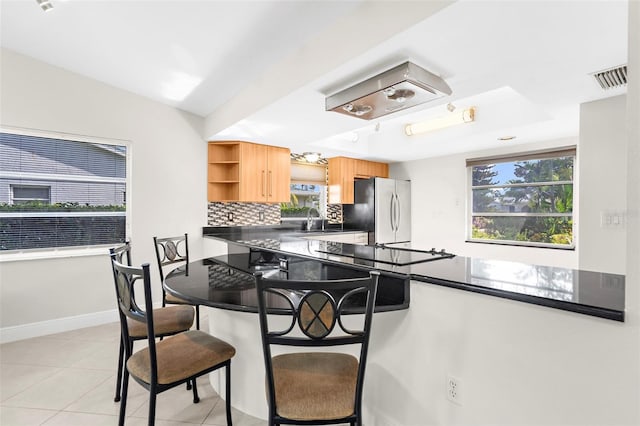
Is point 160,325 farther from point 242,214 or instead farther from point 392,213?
point 392,213

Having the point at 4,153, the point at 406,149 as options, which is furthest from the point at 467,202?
the point at 4,153

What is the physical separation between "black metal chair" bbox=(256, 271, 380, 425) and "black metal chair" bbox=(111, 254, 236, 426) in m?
0.45

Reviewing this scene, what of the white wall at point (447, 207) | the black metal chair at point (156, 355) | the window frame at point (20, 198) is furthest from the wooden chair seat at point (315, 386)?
the white wall at point (447, 207)

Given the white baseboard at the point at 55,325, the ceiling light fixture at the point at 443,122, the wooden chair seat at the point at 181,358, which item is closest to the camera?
the wooden chair seat at the point at 181,358

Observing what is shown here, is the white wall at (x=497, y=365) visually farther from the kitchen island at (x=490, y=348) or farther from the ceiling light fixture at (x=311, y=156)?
the ceiling light fixture at (x=311, y=156)

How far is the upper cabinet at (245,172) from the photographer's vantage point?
429 centimetres

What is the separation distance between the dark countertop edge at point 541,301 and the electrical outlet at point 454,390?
0.42 metres

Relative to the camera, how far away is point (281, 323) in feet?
5.83

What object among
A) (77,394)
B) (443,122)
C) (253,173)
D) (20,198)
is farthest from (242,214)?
(443,122)

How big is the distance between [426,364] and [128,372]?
4.99ft

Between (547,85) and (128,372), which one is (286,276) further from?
(547,85)

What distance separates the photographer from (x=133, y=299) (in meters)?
1.52

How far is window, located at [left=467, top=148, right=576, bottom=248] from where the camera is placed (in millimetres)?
4008

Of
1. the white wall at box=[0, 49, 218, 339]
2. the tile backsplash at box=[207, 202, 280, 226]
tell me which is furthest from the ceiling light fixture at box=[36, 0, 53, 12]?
the tile backsplash at box=[207, 202, 280, 226]
